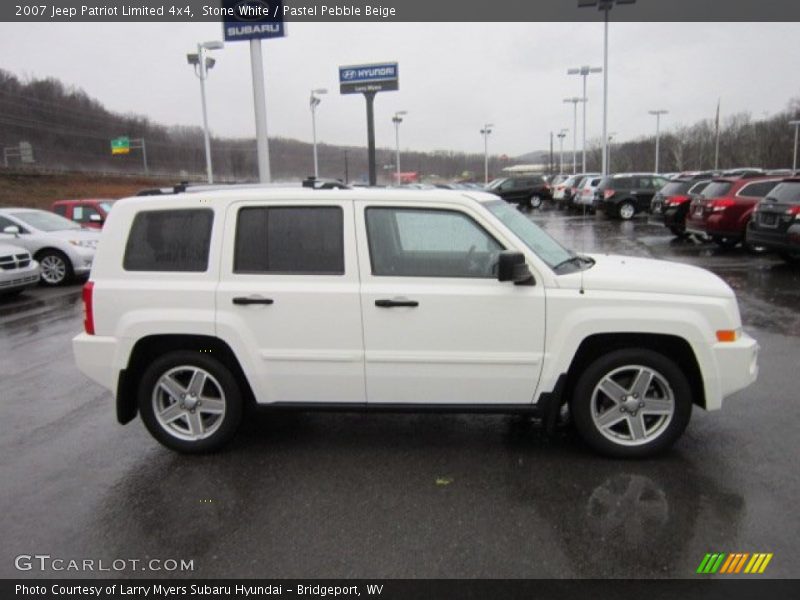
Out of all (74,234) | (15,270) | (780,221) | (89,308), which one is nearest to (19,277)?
(15,270)

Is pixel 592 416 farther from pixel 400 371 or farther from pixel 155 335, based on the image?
pixel 155 335

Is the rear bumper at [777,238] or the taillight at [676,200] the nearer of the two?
the rear bumper at [777,238]

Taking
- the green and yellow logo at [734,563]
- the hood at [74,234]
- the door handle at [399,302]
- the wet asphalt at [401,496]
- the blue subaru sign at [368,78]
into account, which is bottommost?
the green and yellow logo at [734,563]

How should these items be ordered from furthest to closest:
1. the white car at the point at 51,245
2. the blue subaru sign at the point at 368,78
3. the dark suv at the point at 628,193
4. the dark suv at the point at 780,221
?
the dark suv at the point at 628,193 < the blue subaru sign at the point at 368,78 < the white car at the point at 51,245 < the dark suv at the point at 780,221

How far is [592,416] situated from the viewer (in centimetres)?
419

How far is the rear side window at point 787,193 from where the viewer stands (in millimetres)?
11234

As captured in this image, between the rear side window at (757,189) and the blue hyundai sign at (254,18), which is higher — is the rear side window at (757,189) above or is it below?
below

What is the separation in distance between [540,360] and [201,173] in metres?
98.1

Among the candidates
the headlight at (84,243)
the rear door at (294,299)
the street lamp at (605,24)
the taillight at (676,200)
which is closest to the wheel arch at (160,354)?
the rear door at (294,299)

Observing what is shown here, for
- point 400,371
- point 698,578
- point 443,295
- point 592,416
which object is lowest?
point 698,578

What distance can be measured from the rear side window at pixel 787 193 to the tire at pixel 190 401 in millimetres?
10901

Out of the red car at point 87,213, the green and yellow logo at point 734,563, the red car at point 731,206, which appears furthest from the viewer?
the red car at point 87,213

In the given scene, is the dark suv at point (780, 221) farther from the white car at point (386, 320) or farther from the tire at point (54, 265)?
the tire at point (54, 265)
